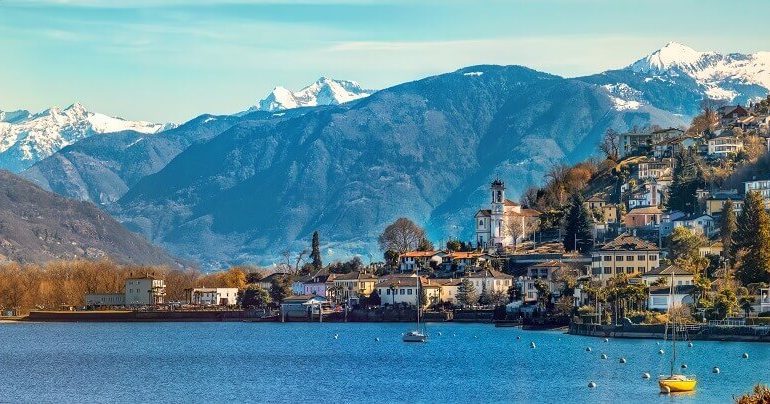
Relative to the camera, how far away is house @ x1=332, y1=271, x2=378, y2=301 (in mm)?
169625

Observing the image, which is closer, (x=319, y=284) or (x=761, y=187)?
(x=761, y=187)

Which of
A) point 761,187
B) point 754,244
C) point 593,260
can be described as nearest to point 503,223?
point 761,187

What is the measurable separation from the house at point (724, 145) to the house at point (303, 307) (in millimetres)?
44922

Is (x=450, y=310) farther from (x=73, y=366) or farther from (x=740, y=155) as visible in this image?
(x=73, y=366)

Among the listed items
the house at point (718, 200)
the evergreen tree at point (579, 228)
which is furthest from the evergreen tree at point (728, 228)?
the evergreen tree at point (579, 228)

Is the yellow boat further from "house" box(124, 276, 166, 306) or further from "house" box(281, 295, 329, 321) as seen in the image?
"house" box(124, 276, 166, 306)

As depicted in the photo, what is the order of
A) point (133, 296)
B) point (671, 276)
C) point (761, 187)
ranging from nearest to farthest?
point (671, 276) → point (761, 187) → point (133, 296)

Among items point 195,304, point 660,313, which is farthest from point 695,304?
point 195,304

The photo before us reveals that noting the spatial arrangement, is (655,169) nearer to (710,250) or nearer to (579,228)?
(579,228)

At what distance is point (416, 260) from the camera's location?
175 metres

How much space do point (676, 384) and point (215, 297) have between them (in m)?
121

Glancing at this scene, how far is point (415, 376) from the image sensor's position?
291 ft

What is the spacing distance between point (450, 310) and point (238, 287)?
48.8m

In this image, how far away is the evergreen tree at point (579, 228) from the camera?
517 feet
